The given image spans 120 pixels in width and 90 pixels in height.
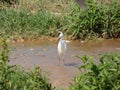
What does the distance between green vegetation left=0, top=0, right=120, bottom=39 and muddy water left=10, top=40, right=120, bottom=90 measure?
0.26 m

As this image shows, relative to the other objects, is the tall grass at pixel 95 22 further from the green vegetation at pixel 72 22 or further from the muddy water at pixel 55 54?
the muddy water at pixel 55 54

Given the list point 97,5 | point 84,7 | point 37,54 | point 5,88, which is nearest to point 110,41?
point 97,5

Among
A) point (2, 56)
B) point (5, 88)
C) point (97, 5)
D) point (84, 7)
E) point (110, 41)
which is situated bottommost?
point (110, 41)

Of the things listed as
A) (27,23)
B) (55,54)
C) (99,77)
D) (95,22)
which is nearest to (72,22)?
(95,22)

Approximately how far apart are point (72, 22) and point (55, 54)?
4.96 feet

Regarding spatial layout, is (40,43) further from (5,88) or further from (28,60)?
(5,88)

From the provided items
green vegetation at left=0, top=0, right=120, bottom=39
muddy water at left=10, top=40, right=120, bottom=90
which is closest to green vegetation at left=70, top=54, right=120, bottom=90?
muddy water at left=10, top=40, right=120, bottom=90

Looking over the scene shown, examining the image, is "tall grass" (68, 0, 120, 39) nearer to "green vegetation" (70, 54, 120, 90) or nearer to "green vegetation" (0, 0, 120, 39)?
"green vegetation" (0, 0, 120, 39)

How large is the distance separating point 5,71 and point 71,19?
22.8 ft

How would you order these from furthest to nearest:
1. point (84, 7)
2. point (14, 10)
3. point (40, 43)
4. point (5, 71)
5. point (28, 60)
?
point (14, 10) → point (40, 43) → point (28, 60) → point (5, 71) → point (84, 7)

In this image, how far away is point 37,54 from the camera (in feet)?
33.1

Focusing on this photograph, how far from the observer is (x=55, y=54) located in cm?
1015

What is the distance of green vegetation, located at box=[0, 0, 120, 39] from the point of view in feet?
37.1

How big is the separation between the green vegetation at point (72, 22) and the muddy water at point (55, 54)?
265 millimetres
